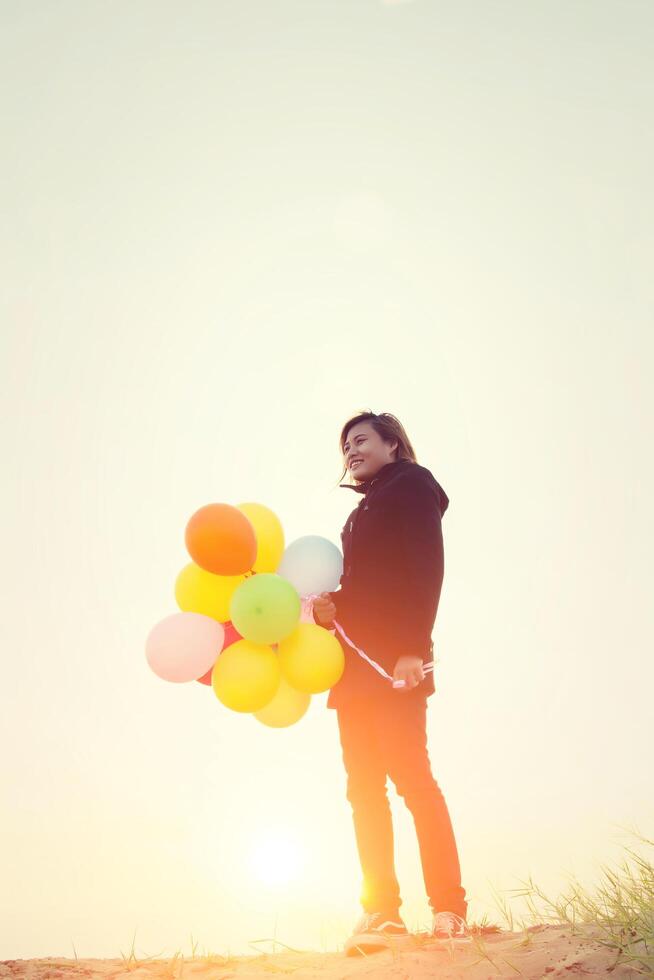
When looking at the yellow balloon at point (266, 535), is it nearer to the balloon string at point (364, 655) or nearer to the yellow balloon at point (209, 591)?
the yellow balloon at point (209, 591)

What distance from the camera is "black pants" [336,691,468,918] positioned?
293cm

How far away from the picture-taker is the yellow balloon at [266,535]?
11.4 ft

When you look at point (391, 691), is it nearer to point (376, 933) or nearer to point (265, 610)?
point (265, 610)

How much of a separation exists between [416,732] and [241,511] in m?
1.16

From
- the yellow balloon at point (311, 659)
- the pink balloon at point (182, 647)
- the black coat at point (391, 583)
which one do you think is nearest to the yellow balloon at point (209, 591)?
the pink balloon at point (182, 647)

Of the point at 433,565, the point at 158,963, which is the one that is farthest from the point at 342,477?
the point at 158,963

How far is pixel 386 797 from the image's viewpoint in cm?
317

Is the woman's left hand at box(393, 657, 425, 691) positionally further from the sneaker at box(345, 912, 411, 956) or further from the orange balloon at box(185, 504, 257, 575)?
the sneaker at box(345, 912, 411, 956)

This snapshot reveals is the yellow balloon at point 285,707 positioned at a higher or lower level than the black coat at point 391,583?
lower

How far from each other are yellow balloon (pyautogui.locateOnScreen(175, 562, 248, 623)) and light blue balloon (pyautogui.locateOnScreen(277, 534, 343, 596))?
0.22 meters

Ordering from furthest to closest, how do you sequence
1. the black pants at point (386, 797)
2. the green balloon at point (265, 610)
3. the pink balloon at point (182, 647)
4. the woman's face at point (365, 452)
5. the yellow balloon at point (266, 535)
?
the woman's face at point (365, 452), the yellow balloon at point (266, 535), the pink balloon at point (182, 647), the green balloon at point (265, 610), the black pants at point (386, 797)

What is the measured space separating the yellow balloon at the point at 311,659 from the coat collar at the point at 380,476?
2.47 feet

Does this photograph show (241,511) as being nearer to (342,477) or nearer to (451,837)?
(342,477)

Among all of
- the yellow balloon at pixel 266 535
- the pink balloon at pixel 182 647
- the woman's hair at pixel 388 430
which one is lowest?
the pink balloon at pixel 182 647
